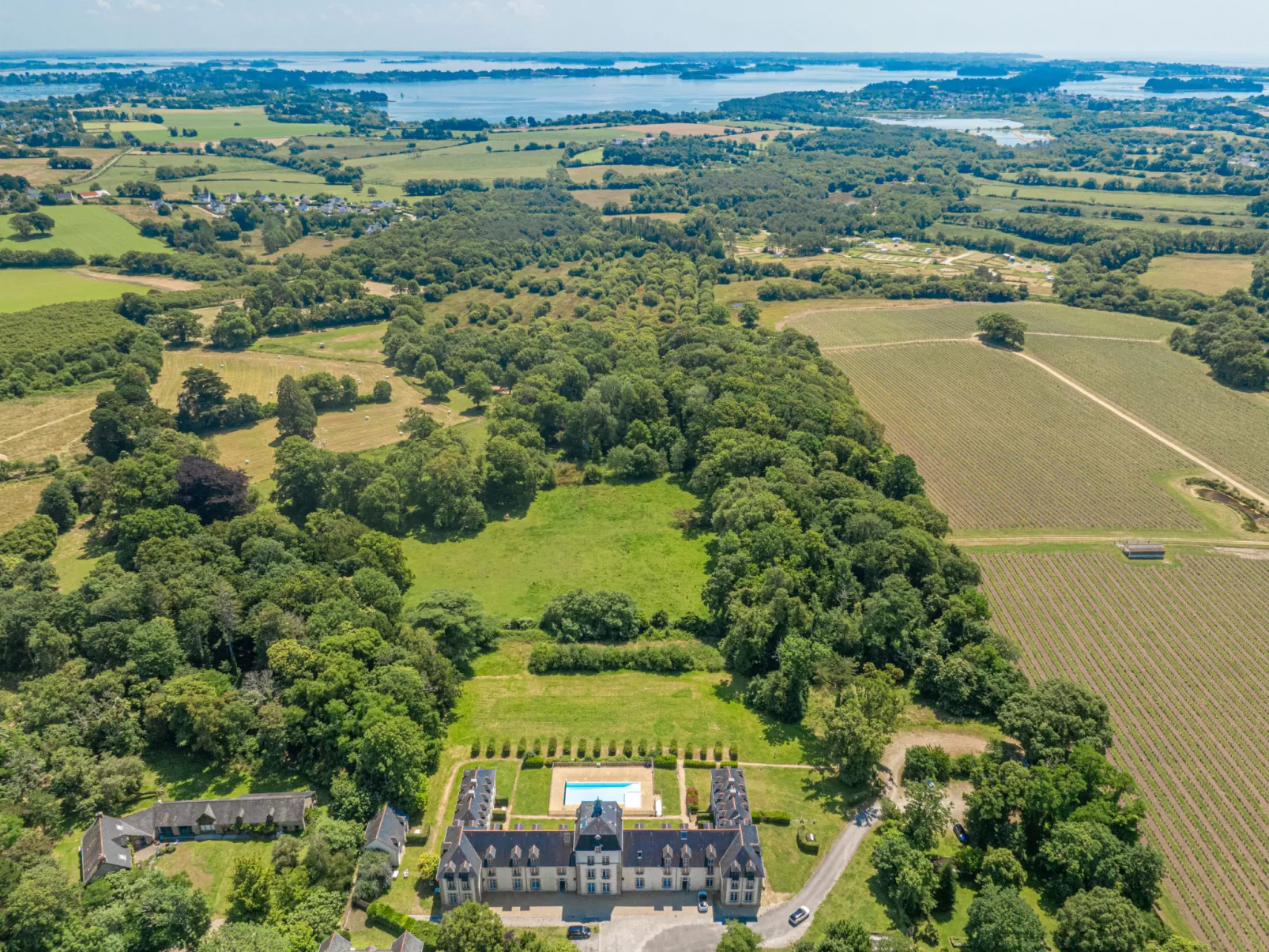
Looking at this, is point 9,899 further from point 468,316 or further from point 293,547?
point 468,316

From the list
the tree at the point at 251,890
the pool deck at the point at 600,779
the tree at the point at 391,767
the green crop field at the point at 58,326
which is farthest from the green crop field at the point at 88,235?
the pool deck at the point at 600,779

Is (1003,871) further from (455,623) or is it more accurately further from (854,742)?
(455,623)

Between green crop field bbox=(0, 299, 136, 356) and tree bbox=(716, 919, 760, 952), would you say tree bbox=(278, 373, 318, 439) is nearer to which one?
green crop field bbox=(0, 299, 136, 356)

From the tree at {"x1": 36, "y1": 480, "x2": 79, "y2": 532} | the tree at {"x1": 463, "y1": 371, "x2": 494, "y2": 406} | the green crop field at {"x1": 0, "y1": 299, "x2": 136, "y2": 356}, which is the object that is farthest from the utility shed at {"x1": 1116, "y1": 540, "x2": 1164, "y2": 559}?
the green crop field at {"x1": 0, "y1": 299, "x2": 136, "y2": 356}

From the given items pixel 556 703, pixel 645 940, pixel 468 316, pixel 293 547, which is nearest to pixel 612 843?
pixel 645 940

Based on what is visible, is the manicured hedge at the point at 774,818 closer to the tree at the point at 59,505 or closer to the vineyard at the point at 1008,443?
the vineyard at the point at 1008,443

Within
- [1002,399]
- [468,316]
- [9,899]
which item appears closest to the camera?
[9,899]
